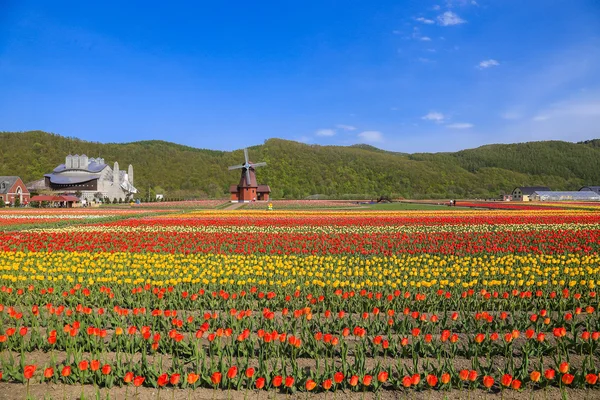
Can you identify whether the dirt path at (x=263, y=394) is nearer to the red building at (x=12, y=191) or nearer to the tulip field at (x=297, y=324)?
→ the tulip field at (x=297, y=324)

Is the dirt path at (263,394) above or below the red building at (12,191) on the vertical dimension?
below

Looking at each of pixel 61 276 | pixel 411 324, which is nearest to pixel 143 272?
pixel 61 276

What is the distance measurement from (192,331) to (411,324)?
341 centimetres

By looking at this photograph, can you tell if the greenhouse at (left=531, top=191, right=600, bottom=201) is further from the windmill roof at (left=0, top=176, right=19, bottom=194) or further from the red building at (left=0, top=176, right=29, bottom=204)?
the windmill roof at (left=0, top=176, right=19, bottom=194)

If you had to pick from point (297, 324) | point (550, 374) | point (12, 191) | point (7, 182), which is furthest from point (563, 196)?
point (7, 182)

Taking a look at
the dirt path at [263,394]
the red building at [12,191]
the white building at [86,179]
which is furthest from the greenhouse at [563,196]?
the dirt path at [263,394]

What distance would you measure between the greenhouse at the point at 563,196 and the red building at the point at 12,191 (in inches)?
3949

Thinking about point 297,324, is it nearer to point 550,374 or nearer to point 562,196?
point 550,374

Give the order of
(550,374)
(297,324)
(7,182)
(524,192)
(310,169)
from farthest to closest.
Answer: (310,169), (524,192), (7,182), (297,324), (550,374)

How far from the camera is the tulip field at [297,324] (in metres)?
4.68

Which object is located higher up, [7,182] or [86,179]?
[86,179]

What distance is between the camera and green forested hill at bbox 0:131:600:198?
11488 centimetres

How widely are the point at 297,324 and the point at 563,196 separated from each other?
10507cm

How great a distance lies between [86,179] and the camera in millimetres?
86500
